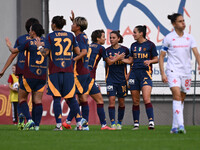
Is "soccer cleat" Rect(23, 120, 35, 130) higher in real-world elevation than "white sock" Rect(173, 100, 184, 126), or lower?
lower

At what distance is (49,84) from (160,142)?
3.24 metres

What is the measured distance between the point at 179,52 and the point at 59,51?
206cm

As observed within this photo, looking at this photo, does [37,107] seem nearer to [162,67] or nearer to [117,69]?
[117,69]

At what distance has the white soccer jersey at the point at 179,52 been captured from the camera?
29.2 ft

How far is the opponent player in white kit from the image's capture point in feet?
28.9

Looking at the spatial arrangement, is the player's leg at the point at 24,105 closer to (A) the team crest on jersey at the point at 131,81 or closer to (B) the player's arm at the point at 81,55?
(B) the player's arm at the point at 81,55

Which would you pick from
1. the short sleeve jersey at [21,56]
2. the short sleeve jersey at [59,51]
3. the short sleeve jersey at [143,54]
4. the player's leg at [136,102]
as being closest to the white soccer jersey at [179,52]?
the short sleeve jersey at [59,51]

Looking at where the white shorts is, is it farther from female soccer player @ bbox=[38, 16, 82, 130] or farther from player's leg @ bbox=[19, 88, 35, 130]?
player's leg @ bbox=[19, 88, 35, 130]

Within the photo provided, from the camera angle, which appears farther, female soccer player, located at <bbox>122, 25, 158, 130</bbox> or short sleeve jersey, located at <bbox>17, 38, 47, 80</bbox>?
female soccer player, located at <bbox>122, 25, 158, 130</bbox>

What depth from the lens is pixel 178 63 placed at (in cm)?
892

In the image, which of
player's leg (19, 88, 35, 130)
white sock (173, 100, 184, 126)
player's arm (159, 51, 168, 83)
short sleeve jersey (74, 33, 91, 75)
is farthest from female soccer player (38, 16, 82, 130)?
white sock (173, 100, 184, 126)

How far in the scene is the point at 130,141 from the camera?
23.8 feet

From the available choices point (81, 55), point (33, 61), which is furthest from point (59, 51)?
point (33, 61)

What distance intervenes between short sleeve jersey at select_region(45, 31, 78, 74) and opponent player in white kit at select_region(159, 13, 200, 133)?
1692 millimetres
